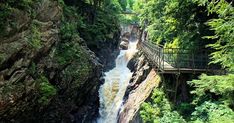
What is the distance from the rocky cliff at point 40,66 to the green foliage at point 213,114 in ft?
26.4

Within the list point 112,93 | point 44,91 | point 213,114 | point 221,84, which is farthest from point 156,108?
point 112,93

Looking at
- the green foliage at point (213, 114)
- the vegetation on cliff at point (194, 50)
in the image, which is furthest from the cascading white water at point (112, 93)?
the green foliage at point (213, 114)

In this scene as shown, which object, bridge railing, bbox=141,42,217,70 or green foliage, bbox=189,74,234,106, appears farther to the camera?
bridge railing, bbox=141,42,217,70

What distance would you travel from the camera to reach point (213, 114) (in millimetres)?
12656

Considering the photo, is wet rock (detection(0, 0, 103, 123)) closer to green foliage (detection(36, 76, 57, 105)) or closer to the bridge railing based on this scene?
green foliage (detection(36, 76, 57, 105))

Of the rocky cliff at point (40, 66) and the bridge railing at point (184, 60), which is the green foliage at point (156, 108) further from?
the rocky cliff at point (40, 66)

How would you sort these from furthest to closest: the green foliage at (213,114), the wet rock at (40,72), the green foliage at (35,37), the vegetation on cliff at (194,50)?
the green foliage at (35,37)
the wet rock at (40,72)
the green foliage at (213,114)
the vegetation on cliff at (194,50)

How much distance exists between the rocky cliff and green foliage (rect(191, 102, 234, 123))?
8.05 m

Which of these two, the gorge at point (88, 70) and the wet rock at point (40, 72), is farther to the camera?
the wet rock at point (40, 72)

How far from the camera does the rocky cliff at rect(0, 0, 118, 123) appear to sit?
1525 cm

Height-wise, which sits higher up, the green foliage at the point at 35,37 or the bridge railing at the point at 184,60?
the green foliage at the point at 35,37

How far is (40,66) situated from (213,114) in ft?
31.3

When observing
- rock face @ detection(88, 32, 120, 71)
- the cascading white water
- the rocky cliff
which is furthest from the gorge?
rock face @ detection(88, 32, 120, 71)

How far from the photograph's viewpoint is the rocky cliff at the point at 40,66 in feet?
50.0
